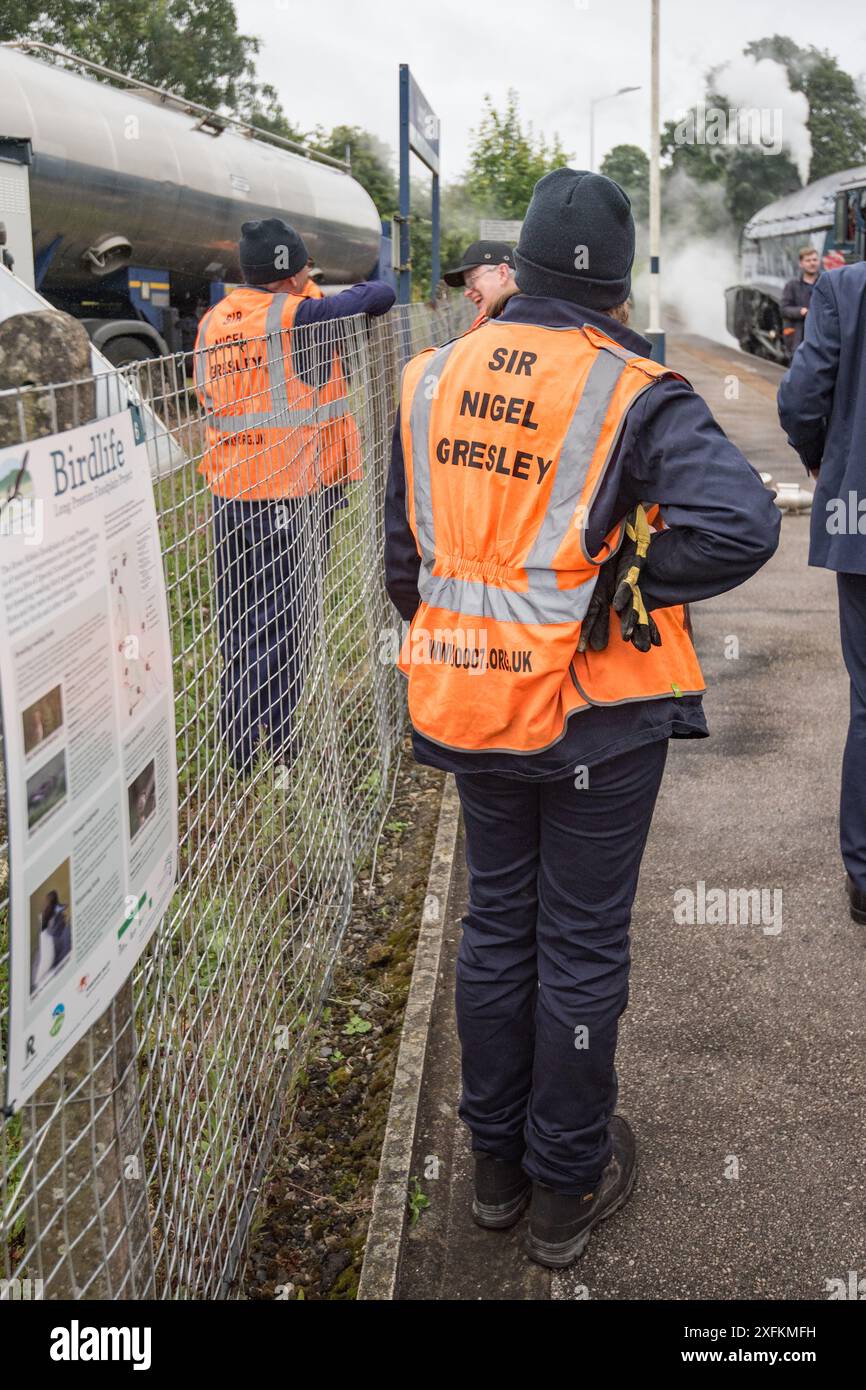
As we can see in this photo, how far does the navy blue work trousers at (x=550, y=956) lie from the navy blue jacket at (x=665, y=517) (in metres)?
0.07

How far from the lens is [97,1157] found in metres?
1.98

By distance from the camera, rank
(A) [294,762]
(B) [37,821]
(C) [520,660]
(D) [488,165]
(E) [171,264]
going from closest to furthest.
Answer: (B) [37,821]
(C) [520,660]
(A) [294,762]
(E) [171,264]
(D) [488,165]

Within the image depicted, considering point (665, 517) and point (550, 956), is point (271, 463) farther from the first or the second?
point (550, 956)

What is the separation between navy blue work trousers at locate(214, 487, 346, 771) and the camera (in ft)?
10.8

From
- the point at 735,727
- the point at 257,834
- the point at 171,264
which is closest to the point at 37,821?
the point at 257,834

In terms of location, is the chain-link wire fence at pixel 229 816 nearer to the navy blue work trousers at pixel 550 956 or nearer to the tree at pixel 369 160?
the navy blue work trousers at pixel 550 956

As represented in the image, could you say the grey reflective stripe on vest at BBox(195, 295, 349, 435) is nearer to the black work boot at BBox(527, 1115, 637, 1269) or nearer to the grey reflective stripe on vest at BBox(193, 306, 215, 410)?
the grey reflective stripe on vest at BBox(193, 306, 215, 410)

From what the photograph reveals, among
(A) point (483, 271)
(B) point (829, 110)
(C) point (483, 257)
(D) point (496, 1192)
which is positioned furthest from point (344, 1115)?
(B) point (829, 110)

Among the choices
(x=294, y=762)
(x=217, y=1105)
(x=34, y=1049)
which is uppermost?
(x=34, y=1049)

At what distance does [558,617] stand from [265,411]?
1.43 metres

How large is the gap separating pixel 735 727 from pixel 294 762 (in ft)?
8.84

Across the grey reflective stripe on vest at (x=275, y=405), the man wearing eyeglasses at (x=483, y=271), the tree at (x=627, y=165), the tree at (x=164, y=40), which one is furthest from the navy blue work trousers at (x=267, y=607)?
the tree at (x=627, y=165)

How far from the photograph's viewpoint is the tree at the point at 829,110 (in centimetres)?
6850

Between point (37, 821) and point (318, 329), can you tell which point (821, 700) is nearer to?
point (318, 329)
